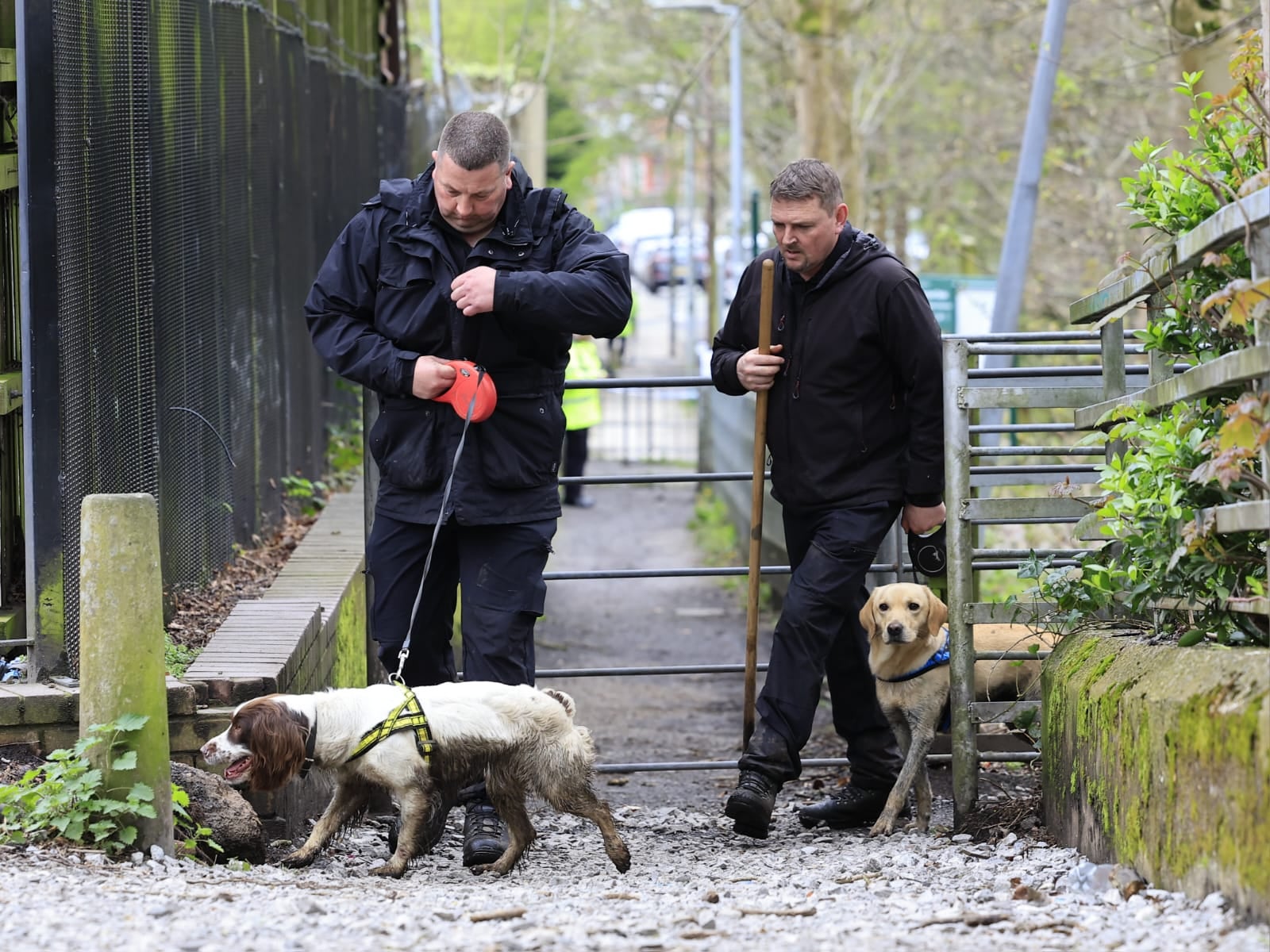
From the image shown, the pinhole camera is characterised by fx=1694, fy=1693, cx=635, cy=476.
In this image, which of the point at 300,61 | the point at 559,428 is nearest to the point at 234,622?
the point at 559,428

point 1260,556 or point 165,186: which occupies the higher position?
point 165,186

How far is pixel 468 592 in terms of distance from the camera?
5.32 metres

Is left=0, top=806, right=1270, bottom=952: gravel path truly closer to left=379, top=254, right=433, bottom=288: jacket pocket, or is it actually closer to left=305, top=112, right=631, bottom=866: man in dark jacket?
left=305, top=112, right=631, bottom=866: man in dark jacket

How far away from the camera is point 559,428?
5.45 metres

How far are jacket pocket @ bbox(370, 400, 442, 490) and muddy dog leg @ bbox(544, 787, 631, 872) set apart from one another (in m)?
1.05

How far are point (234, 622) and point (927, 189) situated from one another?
80.8ft

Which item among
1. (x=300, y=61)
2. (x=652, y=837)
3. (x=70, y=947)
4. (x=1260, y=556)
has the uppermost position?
(x=300, y=61)

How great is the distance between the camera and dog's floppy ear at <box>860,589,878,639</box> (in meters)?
5.93

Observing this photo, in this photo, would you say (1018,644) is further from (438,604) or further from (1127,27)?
(1127,27)

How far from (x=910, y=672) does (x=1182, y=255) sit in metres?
2.15

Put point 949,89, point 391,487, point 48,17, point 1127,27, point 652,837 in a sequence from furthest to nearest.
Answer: point 949,89, point 1127,27, point 652,837, point 391,487, point 48,17

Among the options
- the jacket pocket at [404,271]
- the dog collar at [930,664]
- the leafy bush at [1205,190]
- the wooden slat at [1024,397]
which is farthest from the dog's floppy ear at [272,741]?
the leafy bush at [1205,190]

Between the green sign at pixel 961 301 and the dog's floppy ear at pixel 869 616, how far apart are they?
9810 millimetres

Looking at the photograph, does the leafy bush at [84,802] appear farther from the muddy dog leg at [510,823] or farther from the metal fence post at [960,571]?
the metal fence post at [960,571]
